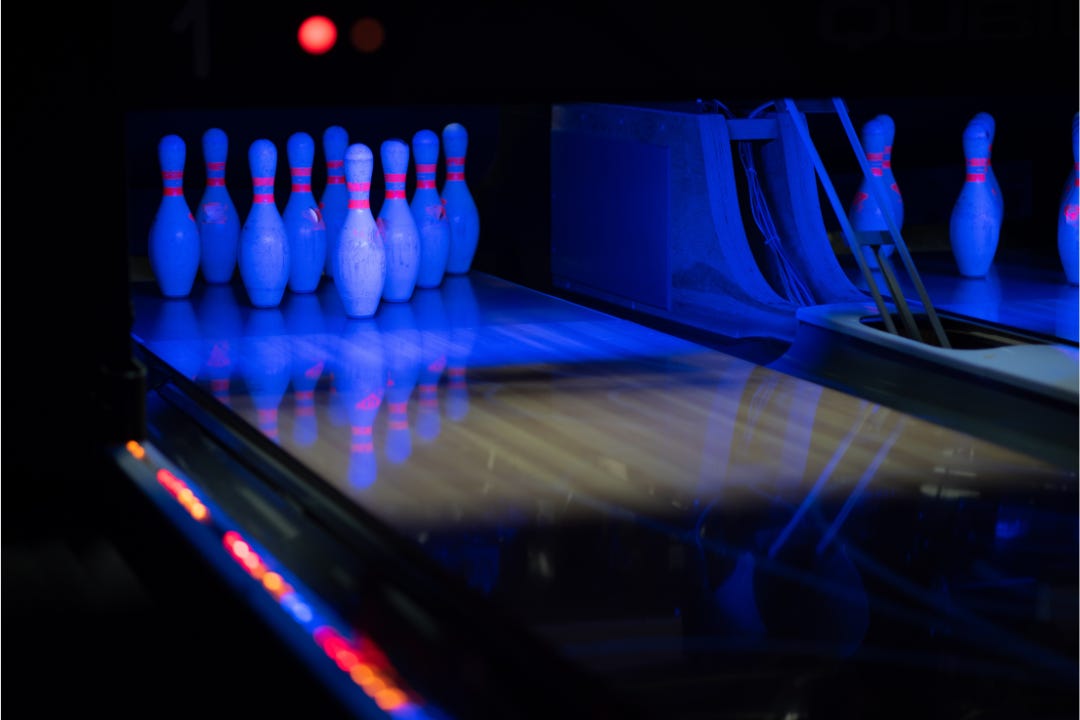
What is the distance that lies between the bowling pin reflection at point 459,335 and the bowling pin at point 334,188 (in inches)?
13.2

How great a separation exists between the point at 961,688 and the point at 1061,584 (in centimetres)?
37

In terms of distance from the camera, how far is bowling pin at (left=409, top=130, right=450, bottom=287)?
3.95 metres

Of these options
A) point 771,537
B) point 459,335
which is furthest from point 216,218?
point 771,537

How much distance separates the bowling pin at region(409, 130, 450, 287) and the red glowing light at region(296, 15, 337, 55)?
257 cm

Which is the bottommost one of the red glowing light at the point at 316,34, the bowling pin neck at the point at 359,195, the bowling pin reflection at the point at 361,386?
the bowling pin reflection at the point at 361,386

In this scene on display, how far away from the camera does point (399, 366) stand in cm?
293

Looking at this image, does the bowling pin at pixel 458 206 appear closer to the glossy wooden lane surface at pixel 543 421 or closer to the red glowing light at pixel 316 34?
the glossy wooden lane surface at pixel 543 421

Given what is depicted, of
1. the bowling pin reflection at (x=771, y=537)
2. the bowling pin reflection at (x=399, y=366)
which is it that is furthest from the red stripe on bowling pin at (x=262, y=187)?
the bowling pin reflection at (x=771, y=537)

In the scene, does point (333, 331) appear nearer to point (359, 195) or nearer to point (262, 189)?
point (359, 195)

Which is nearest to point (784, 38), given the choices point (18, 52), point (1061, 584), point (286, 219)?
point (1061, 584)

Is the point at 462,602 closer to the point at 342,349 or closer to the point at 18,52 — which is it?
the point at 18,52

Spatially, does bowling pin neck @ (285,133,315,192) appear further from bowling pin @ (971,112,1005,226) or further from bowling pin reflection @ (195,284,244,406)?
bowling pin @ (971,112,1005,226)

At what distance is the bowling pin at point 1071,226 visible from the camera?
399 cm

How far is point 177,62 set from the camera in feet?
4.47
